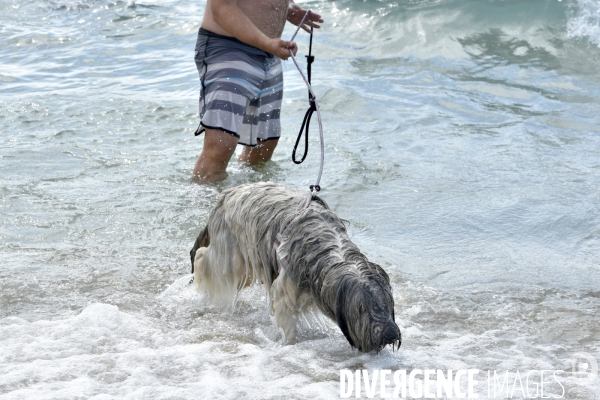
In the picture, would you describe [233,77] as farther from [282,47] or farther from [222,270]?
[222,270]

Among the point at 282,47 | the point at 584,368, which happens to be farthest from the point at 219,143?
the point at 584,368

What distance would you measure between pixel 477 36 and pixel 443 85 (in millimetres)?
2784

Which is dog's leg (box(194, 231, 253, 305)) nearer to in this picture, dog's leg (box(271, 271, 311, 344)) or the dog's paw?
the dog's paw

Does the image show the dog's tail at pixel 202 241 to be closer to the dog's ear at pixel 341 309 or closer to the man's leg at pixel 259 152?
the dog's ear at pixel 341 309

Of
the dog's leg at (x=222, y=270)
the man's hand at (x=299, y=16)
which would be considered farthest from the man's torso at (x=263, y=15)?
the dog's leg at (x=222, y=270)

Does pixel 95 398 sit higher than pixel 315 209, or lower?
lower

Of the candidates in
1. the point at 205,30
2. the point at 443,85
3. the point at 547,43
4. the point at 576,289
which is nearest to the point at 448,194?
the point at 576,289

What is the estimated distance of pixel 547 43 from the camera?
40.0 ft

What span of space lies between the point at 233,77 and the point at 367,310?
347cm

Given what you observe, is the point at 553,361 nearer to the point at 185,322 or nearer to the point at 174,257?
the point at 185,322

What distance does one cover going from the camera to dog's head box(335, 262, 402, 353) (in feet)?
11.3

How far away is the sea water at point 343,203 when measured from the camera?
3.91m

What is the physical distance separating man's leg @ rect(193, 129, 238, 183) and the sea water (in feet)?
0.41

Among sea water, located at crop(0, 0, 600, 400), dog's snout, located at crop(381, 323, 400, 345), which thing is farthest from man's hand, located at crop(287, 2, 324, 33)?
dog's snout, located at crop(381, 323, 400, 345)
